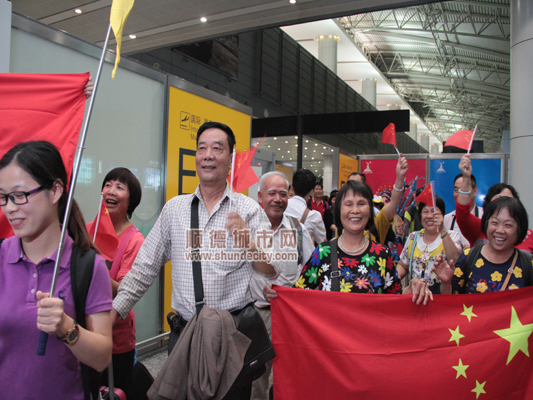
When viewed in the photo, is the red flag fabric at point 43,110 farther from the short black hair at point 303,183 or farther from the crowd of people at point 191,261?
the short black hair at point 303,183

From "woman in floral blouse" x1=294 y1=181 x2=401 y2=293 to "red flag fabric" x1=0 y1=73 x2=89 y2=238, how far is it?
1.49 metres

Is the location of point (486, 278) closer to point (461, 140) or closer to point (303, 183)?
point (461, 140)

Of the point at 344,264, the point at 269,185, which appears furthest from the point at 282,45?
the point at 344,264

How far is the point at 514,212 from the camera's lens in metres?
2.27

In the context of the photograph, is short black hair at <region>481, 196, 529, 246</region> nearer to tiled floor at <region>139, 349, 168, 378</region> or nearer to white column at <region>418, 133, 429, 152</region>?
tiled floor at <region>139, 349, 168, 378</region>

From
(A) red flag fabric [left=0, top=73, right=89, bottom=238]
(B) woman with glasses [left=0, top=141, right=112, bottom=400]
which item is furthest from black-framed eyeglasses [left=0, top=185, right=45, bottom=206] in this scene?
(A) red flag fabric [left=0, top=73, right=89, bottom=238]

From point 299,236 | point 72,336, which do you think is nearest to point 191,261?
point 72,336

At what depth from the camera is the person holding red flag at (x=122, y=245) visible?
6.97 ft

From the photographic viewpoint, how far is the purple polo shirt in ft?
3.94

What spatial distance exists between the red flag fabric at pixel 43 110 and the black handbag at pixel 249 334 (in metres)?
1.09

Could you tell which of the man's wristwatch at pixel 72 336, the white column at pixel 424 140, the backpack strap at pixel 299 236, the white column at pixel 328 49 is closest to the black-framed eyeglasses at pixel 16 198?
the man's wristwatch at pixel 72 336

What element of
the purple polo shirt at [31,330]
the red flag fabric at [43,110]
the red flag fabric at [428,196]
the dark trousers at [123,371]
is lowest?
the dark trousers at [123,371]

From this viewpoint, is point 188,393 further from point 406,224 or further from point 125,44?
point 125,44

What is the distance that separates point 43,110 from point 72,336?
1.54m
